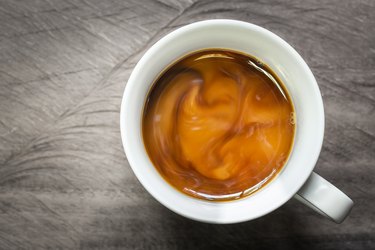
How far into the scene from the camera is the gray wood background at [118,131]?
2.99ft

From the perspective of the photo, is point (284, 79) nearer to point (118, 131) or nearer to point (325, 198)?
point (325, 198)

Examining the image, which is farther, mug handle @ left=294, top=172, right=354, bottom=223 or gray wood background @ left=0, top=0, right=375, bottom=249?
gray wood background @ left=0, top=0, right=375, bottom=249

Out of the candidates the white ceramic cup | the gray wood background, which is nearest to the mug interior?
the white ceramic cup

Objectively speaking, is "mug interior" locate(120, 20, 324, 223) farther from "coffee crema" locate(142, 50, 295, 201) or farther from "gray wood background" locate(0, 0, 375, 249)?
"gray wood background" locate(0, 0, 375, 249)

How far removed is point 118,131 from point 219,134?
20 centimetres

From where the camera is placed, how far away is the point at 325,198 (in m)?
0.74

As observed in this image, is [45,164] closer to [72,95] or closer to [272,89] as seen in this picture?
[72,95]

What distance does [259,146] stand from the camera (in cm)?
83

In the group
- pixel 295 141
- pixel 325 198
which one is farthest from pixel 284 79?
pixel 325 198

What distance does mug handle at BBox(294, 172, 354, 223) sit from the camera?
2.43 feet

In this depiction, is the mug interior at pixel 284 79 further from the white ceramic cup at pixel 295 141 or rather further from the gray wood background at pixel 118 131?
the gray wood background at pixel 118 131

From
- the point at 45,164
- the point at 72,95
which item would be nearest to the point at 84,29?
the point at 72,95

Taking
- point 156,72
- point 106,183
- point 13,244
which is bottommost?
point 13,244

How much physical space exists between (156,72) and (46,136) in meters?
0.26
